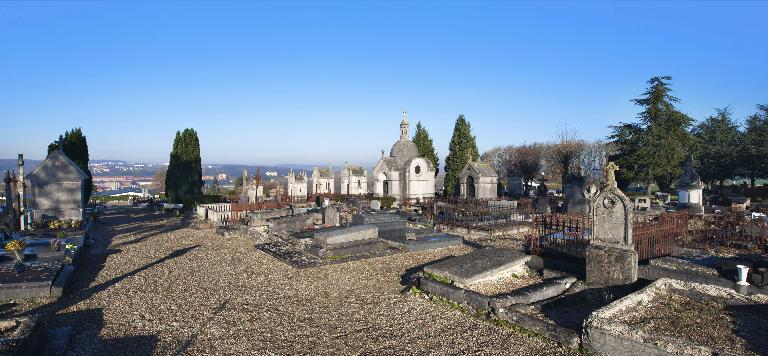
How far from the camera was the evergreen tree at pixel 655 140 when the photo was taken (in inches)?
1347

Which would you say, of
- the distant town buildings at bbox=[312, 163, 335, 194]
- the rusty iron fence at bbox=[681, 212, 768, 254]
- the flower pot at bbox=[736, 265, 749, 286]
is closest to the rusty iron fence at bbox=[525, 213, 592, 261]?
the flower pot at bbox=[736, 265, 749, 286]

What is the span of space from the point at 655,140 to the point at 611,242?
29.6 m

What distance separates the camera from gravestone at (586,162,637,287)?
29.7 feet

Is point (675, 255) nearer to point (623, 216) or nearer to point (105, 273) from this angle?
point (623, 216)

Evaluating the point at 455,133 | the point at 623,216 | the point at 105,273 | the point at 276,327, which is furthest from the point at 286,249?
the point at 455,133

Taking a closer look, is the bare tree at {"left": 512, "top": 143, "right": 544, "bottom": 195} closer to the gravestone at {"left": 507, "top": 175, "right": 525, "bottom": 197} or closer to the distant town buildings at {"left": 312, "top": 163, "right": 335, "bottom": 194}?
the gravestone at {"left": 507, "top": 175, "right": 525, "bottom": 197}

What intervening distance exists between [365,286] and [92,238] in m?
12.4

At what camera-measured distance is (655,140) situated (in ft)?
113

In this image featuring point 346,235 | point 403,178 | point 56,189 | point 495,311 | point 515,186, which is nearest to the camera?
point 495,311

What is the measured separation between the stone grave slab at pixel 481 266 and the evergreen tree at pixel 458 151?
27.3 m

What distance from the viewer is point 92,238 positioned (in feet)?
56.0

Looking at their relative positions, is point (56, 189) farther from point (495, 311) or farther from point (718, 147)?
point (718, 147)

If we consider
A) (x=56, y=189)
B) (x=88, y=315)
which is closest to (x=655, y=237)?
(x=88, y=315)

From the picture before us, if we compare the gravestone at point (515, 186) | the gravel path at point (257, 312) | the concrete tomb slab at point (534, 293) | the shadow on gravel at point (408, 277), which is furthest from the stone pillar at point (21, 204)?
the gravestone at point (515, 186)
